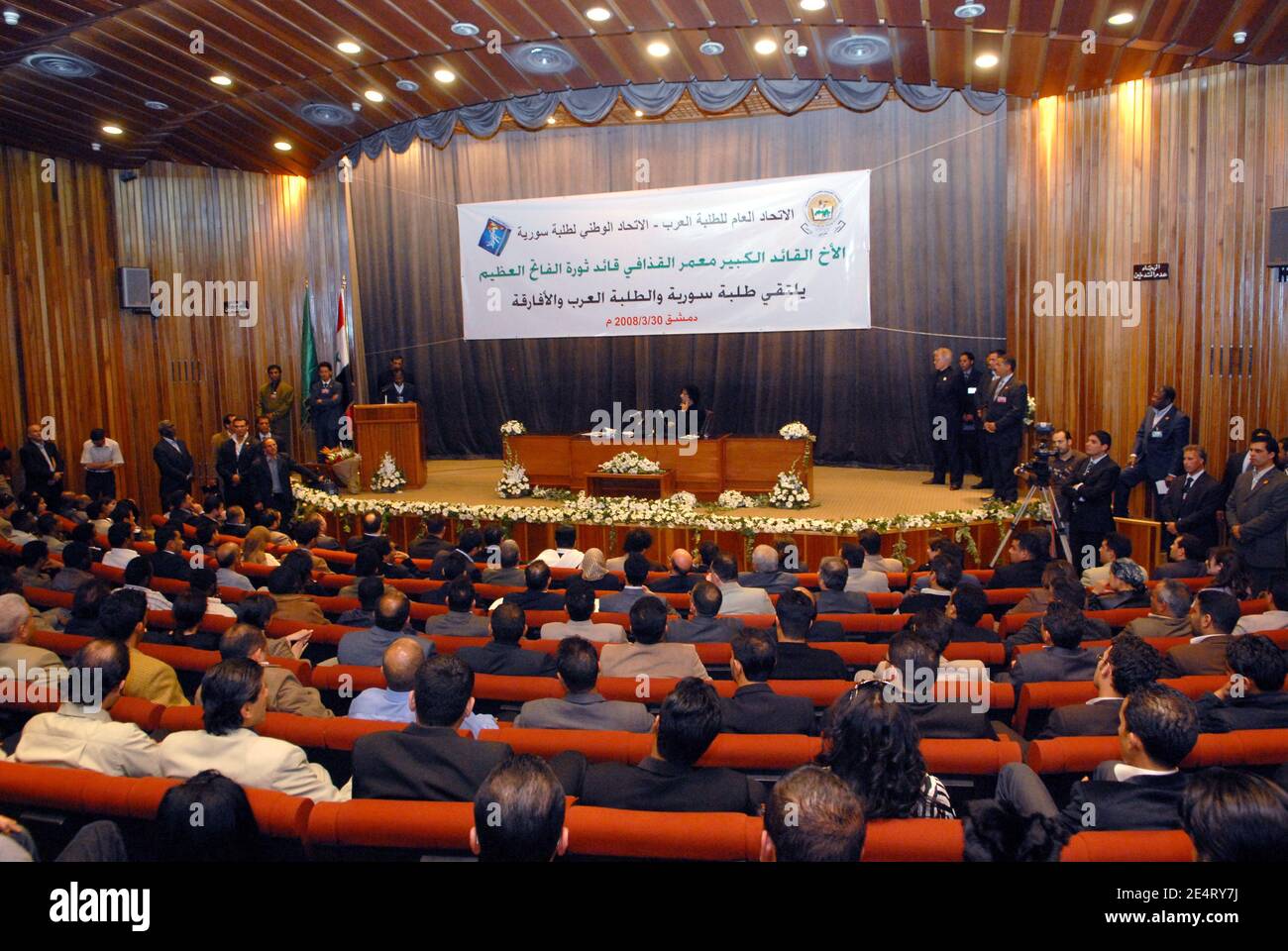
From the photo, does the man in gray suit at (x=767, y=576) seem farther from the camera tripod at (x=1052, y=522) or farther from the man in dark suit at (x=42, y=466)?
the man in dark suit at (x=42, y=466)

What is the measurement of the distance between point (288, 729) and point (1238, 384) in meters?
7.59

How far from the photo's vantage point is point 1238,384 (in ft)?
25.3

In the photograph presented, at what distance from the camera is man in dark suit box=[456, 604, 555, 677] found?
3.66 m

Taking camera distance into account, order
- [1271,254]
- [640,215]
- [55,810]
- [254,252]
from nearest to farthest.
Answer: [55,810] → [1271,254] → [640,215] → [254,252]

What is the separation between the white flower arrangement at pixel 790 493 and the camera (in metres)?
8.69

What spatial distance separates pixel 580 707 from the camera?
3.07 meters

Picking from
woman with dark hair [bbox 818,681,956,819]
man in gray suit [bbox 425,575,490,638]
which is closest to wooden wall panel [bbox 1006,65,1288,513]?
man in gray suit [bbox 425,575,490,638]

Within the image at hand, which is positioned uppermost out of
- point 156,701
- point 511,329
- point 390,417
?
point 511,329

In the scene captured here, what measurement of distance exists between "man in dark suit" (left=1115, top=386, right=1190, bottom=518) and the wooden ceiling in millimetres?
2580

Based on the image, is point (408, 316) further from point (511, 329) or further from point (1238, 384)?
point (1238, 384)

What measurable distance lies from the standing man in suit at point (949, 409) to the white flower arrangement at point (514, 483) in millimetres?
4033

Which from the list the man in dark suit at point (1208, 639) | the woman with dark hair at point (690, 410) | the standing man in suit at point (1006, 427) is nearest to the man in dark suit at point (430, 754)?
the man in dark suit at point (1208, 639)

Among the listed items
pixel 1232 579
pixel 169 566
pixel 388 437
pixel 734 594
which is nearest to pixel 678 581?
pixel 734 594

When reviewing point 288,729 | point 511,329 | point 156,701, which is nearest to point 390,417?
point 511,329
